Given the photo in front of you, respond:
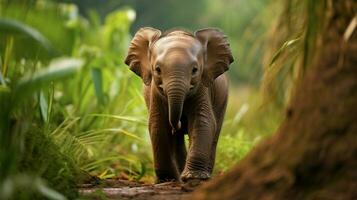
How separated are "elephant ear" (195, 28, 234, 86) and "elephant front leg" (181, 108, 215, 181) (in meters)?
0.28

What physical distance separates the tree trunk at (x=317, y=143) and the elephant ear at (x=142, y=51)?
8.24ft

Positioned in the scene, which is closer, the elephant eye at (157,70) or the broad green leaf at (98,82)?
the elephant eye at (157,70)

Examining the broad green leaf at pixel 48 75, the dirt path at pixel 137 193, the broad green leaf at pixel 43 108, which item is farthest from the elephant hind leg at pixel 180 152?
→ the broad green leaf at pixel 48 75

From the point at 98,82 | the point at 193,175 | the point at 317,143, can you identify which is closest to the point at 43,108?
the point at 193,175

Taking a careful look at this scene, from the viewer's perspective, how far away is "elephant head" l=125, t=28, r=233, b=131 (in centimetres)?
518

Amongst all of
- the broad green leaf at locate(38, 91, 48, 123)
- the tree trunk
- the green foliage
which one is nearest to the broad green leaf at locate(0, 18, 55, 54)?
the green foliage

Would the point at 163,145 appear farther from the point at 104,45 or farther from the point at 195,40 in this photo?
the point at 104,45

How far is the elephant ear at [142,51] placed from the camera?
5.83 m

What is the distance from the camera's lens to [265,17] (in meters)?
6.86

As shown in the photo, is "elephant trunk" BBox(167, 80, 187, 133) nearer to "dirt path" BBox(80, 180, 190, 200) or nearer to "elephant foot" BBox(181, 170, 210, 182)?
"elephant foot" BBox(181, 170, 210, 182)

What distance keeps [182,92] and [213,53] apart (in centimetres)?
86

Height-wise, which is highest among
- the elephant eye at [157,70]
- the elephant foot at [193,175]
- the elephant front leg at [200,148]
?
the elephant eye at [157,70]

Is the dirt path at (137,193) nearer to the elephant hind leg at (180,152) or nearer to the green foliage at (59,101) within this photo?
the green foliage at (59,101)

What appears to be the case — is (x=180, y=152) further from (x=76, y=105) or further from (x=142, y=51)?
(x=76, y=105)
